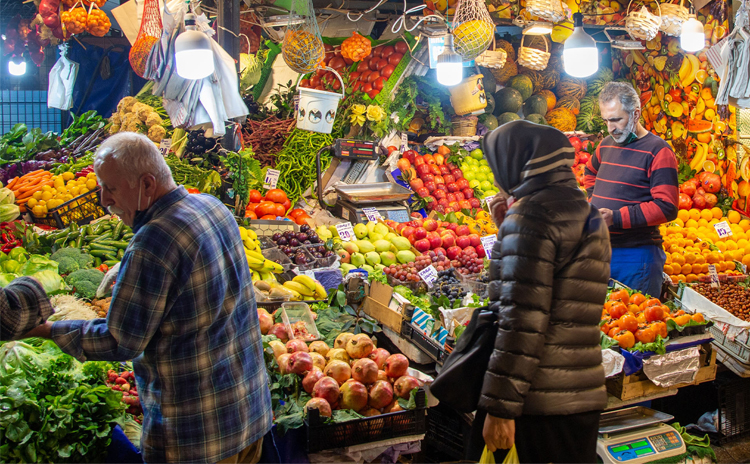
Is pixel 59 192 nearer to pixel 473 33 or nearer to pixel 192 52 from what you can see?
pixel 192 52

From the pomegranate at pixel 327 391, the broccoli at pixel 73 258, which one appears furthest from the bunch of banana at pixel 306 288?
the pomegranate at pixel 327 391

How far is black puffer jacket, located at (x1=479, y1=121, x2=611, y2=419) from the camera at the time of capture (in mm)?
1748

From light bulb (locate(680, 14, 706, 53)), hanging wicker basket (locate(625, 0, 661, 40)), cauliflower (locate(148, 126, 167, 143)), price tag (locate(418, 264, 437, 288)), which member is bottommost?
price tag (locate(418, 264, 437, 288))

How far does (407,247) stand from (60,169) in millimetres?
3402

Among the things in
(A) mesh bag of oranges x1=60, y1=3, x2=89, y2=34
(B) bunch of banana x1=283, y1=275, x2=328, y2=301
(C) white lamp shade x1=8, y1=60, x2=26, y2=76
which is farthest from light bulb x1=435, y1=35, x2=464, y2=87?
(C) white lamp shade x1=8, y1=60, x2=26, y2=76

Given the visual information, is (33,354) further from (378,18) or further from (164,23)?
(378,18)

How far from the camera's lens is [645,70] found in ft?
24.2

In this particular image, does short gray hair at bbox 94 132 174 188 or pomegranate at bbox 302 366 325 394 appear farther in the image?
pomegranate at bbox 302 366 325 394

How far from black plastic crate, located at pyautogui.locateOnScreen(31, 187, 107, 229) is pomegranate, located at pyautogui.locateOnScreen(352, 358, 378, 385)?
3.13 m

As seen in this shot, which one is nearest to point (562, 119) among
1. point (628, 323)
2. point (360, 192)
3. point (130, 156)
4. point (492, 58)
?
point (492, 58)

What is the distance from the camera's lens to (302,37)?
457 centimetres

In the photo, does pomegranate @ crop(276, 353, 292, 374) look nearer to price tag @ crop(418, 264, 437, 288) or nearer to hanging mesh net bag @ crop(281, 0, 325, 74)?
price tag @ crop(418, 264, 437, 288)

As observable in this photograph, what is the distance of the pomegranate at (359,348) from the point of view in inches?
112

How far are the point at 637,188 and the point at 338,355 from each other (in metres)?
2.39
